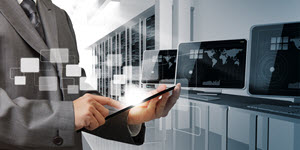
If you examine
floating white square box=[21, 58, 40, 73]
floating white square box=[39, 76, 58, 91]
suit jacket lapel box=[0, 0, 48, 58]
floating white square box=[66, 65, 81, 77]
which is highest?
suit jacket lapel box=[0, 0, 48, 58]

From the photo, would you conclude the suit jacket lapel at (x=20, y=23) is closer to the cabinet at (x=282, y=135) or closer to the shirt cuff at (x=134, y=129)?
the shirt cuff at (x=134, y=129)

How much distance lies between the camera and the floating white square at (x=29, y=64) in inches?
22.7

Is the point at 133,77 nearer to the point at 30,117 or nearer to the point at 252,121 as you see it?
the point at 252,121

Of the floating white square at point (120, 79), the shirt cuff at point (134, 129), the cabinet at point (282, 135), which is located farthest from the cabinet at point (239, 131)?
the shirt cuff at point (134, 129)

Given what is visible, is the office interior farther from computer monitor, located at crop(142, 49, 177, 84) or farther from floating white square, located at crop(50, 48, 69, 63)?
floating white square, located at crop(50, 48, 69, 63)

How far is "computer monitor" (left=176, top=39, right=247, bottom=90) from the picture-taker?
1.53 m

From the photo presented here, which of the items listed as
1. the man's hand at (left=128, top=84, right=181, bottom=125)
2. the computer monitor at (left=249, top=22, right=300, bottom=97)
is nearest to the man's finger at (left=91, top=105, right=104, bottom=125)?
the man's hand at (left=128, top=84, right=181, bottom=125)

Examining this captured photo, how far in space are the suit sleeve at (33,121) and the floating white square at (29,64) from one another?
0.59 feet

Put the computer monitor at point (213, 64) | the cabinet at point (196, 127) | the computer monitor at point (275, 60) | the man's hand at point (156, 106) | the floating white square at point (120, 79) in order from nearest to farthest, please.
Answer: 1. the man's hand at point (156, 106)
2. the computer monitor at point (275, 60)
3. the computer monitor at point (213, 64)
4. the cabinet at point (196, 127)
5. the floating white square at point (120, 79)

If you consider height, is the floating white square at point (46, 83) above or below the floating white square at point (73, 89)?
above

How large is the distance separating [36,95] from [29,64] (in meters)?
0.09

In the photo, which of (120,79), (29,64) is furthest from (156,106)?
(120,79)

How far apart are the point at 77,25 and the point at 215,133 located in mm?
1735

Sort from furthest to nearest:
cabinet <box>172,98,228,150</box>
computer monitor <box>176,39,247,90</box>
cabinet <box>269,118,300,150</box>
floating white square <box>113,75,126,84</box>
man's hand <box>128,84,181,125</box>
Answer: floating white square <box>113,75,126,84</box> → cabinet <box>172,98,228,150</box> → cabinet <box>269,118,300,150</box> → computer monitor <box>176,39,247,90</box> → man's hand <box>128,84,181,125</box>
